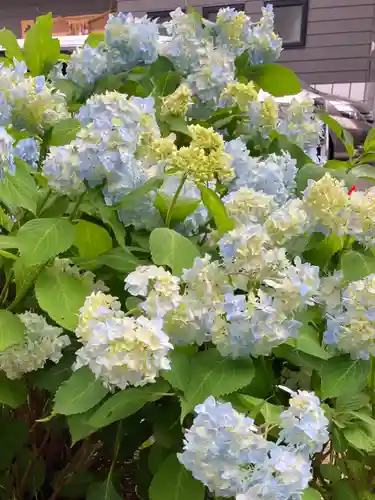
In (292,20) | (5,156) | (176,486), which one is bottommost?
(292,20)

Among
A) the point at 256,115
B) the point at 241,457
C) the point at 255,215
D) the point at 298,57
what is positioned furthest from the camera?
the point at 298,57

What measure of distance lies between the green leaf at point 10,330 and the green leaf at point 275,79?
1.44 feet

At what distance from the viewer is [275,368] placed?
1.77 ft

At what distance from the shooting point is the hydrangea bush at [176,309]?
15.4 inches

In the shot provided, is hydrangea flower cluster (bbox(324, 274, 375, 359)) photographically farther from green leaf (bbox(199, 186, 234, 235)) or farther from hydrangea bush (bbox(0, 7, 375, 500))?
green leaf (bbox(199, 186, 234, 235))

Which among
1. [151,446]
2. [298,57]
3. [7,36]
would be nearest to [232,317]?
[151,446]

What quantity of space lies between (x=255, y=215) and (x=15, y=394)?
25 cm

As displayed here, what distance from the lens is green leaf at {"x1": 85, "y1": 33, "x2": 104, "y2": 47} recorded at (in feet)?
2.43

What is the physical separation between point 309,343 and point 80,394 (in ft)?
0.58

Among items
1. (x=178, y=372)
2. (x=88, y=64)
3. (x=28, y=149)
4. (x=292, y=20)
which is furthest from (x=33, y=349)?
(x=292, y=20)

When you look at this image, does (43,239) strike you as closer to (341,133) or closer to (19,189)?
(19,189)

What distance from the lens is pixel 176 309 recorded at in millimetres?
418

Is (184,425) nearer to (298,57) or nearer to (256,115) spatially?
(256,115)

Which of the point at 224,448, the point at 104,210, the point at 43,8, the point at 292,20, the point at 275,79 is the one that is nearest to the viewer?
the point at 224,448
